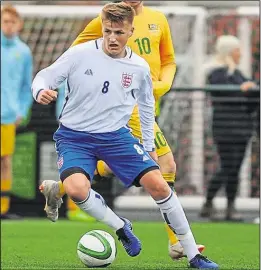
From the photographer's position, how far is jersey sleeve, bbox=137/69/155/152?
8.70 meters

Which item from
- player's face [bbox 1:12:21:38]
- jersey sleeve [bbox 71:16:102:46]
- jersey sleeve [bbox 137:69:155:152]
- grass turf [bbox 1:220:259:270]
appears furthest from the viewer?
player's face [bbox 1:12:21:38]

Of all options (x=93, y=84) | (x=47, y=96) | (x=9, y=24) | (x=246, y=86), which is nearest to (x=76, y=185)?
(x=47, y=96)

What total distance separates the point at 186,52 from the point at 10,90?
14.4ft

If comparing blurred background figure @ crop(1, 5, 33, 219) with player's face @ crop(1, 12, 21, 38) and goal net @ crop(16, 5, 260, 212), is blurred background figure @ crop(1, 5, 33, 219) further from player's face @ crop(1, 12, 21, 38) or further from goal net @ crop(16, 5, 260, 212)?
goal net @ crop(16, 5, 260, 212)

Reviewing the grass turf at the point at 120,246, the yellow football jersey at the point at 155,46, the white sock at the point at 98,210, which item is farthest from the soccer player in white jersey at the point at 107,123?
the yellow football jersey at the point at 155,46

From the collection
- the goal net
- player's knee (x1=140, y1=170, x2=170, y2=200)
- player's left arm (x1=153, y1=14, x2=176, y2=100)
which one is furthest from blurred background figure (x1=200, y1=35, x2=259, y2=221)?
player's knee (x1=140, y1=170, x2=170, y2=200)

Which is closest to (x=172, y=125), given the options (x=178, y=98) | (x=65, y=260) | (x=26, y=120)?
(x=178, y=98)

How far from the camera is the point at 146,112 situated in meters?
8.71

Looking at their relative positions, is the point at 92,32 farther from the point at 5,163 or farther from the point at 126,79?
the point at 5,163

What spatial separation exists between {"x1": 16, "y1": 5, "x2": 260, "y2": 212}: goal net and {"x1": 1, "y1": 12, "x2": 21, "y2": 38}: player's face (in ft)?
8.39

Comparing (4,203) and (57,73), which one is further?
(4,203)

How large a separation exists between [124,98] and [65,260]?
148 centimetres

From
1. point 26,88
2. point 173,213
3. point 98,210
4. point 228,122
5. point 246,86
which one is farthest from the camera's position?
point 228,122

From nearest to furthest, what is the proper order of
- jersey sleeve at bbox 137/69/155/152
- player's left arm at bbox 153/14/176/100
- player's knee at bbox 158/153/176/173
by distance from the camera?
jersey sleeve at bbox 137/69/155/152 → player's knee at bbox 158/153/176/173 → player's left arm at bbox 153/14/176/100
